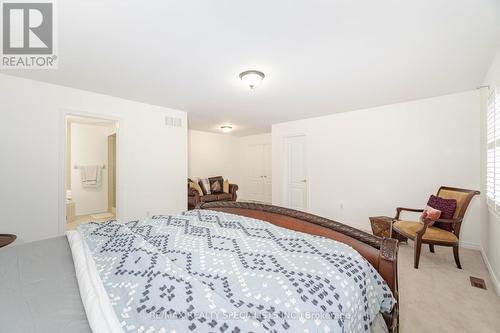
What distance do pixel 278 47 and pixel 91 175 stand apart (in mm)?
5541

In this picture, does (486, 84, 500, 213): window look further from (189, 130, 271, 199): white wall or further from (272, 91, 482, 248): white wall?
(189, 130, 271, 199): white wall

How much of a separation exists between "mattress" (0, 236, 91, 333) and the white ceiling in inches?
68.3

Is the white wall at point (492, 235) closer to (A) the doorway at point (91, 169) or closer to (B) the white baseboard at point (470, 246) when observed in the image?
(B) the white baseboard at point (470, 246)

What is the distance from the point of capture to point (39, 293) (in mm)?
941

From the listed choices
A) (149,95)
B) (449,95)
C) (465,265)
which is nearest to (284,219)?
(465,265)

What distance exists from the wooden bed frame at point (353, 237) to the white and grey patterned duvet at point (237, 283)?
0.09 meters

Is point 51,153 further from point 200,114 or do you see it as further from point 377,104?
point 377,104

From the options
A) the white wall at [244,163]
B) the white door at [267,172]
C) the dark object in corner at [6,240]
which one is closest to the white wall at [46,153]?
the dark object in corner at [6,240]

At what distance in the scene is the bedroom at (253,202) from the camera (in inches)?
35.3

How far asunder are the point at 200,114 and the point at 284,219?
3484 millimetres

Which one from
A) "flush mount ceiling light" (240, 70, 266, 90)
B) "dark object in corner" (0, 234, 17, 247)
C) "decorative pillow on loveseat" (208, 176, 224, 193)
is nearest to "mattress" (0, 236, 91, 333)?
"dark object in corner" (0, 234, 17, 247)

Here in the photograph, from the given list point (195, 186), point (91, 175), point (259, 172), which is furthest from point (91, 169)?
point (259, 172)

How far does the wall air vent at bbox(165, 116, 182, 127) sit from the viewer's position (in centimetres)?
417

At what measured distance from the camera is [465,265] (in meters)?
2.60
